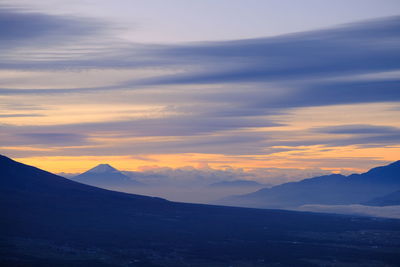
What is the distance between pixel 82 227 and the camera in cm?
17150

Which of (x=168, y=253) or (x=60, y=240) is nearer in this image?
(x=168, y=253)

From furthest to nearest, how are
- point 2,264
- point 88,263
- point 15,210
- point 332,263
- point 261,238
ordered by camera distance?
point 15,210 < point 261,238 < point 332,263 < point 88,263 < point 2,264

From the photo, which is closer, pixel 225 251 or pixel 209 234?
pixel 225 251

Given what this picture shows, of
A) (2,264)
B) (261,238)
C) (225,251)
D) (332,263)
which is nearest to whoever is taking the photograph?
(2,264)

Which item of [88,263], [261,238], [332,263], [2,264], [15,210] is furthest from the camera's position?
[15,210]

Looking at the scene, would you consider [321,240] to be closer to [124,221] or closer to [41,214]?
[124,221]

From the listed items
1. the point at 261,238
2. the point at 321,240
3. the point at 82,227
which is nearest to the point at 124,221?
the point at 82,227

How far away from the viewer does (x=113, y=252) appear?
434ft

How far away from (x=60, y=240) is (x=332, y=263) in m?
59.7

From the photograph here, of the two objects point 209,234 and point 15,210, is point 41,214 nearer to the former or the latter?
point 15,210

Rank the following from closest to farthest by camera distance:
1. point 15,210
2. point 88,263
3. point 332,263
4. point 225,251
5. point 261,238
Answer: point 88,263, point 332,263, point 225,251, point 261,238, point 15,210

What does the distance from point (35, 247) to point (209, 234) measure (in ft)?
179

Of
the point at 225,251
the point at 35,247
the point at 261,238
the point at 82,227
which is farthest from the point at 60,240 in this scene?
the point at 261,238

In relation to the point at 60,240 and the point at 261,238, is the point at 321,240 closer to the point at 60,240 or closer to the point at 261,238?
the point at 261,238
